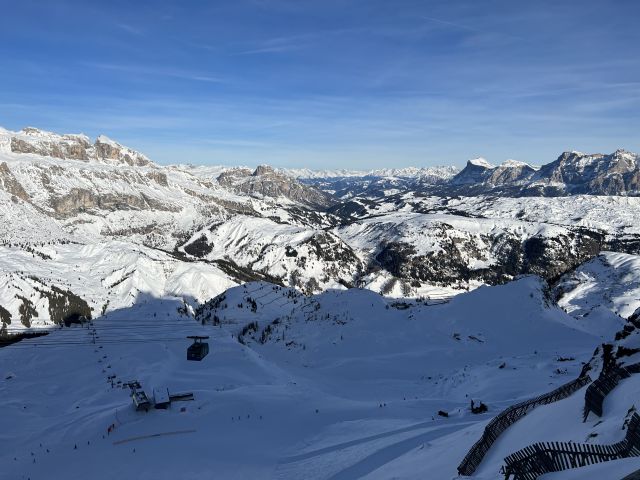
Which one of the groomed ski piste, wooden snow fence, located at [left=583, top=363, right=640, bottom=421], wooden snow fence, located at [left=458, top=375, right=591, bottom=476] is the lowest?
the groomed ski piste

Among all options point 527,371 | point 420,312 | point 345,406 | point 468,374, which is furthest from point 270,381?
point 420,312

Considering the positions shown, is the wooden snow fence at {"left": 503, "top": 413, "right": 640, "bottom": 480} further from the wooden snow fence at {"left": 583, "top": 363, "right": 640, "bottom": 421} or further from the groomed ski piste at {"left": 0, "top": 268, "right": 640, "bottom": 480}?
the wooden snow fence at {"left": 583, "top": 363, "right": 640, "bottom": 421}

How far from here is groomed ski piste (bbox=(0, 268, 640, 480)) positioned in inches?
931

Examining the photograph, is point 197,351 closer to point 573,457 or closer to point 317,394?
point 317,394

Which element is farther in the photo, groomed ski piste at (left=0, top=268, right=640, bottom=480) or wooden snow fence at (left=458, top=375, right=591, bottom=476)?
groomed ski piste at (left=0, top=268, right=640, bottom=480)

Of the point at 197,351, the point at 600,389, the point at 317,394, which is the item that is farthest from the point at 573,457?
the point at 197,351

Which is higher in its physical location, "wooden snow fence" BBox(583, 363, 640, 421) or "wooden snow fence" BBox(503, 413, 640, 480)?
"wooden snow fence" BBox(503, 413, 640, 480)

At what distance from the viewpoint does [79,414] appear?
3691 cm

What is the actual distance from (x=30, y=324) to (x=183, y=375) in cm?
12911

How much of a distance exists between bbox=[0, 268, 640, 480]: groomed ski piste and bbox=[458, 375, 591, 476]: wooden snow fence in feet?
1.41

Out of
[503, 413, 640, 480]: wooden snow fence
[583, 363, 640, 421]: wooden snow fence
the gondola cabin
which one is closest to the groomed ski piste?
[583, 363, 640, 421]: wooden snow fence

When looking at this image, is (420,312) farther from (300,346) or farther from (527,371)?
Answer: (527,371)

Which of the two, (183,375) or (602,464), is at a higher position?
(602,464)

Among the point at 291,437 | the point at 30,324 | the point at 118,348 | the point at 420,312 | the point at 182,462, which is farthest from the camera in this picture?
the point at 30,324
